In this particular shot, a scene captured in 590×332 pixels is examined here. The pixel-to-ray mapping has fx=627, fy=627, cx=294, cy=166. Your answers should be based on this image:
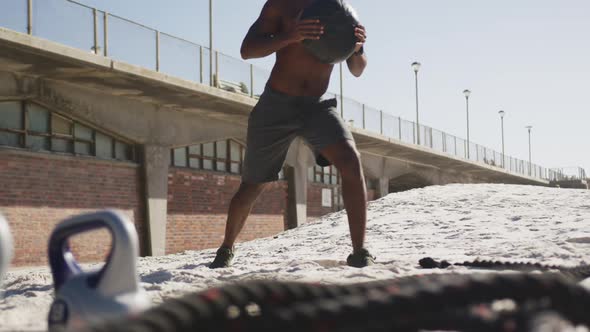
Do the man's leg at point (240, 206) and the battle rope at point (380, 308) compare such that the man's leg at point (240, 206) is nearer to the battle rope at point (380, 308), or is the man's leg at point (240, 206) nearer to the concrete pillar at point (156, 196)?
the battle rope at point (380, 308)

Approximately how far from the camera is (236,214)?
4.45 m

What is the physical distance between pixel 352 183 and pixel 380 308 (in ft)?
8.69

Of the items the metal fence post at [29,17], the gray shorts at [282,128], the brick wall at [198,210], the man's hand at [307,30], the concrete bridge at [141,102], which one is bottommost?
the brick wall at [198,210]

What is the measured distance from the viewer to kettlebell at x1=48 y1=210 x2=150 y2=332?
5.06 feet

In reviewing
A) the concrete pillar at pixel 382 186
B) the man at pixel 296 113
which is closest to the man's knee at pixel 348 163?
the man at pixel 296 113

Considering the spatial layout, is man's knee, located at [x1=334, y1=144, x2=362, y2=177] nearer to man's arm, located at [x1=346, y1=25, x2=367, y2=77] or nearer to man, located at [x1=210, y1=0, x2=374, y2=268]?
man, located at [x1=210, y1=0, x2=374, y2=268]

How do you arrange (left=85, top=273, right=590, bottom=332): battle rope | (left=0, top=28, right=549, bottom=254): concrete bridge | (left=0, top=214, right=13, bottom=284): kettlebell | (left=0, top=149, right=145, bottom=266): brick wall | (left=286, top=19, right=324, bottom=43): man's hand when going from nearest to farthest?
(left=85, top=273, right=590, bottom=332): battle rope
(left=0, top=214, right=13, bottom=284): kettlebell
(left=286, top=19, right=324, bottom=43): man's hand
(left=0, top=28, right=549, bottom=254): concrete bridge
(left=0, top=149, right=145, bottom=266): brick wall

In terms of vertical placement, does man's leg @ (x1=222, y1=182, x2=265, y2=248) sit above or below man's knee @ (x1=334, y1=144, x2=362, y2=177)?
below

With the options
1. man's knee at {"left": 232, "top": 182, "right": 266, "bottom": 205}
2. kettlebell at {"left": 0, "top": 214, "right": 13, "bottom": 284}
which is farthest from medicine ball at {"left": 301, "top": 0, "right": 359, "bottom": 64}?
kettlebell at {"left": 0, "top": 214, "right": 13, "bottom": 284}

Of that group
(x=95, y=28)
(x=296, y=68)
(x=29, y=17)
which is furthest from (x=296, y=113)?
(x=95, y=28)

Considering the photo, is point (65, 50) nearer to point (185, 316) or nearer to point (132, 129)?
point (132, 129)

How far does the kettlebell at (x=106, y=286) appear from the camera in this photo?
5.06 ft

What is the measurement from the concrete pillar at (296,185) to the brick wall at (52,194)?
6644 millimetres

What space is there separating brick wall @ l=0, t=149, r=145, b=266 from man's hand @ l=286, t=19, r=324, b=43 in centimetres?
942
